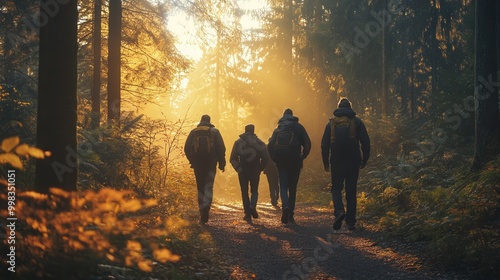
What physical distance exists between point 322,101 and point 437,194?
741 inches

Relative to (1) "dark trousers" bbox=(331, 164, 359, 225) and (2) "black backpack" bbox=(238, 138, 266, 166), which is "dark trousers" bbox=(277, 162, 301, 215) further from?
(1) "dark trousers" bbox=(331, 164, 359, 225)

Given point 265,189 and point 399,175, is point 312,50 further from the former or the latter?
point 399,175

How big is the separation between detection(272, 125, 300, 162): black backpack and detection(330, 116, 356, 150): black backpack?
1257 millimetres

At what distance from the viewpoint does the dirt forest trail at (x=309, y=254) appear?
19.8ft

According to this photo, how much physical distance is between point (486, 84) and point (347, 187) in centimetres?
435

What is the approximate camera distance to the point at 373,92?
25.4m

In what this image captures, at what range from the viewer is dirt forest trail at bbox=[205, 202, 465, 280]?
6.04m

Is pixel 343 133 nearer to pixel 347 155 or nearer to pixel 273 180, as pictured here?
pixel 347 155

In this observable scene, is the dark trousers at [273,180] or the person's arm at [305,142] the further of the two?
the dark trousers at [273,180]

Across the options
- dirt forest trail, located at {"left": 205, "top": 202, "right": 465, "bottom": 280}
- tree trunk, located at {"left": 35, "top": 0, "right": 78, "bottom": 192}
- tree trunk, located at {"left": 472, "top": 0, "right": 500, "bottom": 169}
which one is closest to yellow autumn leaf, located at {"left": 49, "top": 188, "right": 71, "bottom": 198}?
tree trunk, located at {"left": 35, "top": 0, "right": 78, "bottom": 192}

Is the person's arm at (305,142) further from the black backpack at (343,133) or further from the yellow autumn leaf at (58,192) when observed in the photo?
the yellow autumn leaf at (58,192)

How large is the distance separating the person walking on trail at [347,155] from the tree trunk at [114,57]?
7730 mm

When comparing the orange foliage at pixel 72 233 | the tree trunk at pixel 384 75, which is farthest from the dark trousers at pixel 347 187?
the tree trunk at pixel 384 75

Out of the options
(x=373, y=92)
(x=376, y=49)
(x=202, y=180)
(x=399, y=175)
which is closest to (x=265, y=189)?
(x=373, y=92)
